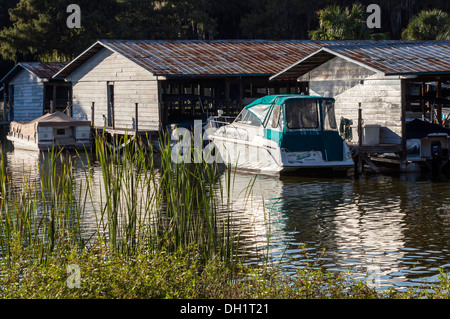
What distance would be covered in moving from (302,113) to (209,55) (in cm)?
1302

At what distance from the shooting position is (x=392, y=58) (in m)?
24.1

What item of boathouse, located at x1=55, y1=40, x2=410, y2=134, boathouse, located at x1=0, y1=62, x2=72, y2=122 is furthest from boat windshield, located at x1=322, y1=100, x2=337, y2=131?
boathouse, located at x1=0, y1=62, x2=72, y2=122

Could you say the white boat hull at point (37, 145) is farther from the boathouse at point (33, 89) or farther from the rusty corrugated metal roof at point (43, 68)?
the rusty corrugated metal roof at point (43, 68)

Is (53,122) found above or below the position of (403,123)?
above

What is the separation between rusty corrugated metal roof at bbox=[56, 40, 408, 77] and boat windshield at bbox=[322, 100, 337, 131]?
9.56 meters

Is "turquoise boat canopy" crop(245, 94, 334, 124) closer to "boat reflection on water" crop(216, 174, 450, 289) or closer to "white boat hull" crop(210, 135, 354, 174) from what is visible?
"white boat hull" crop(210, 135, 354, 174)

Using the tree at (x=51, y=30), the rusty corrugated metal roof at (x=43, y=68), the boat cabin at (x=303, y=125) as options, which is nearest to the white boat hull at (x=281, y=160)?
the boat cabin at (x=303, y=125)

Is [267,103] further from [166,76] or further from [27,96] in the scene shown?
[27,96]

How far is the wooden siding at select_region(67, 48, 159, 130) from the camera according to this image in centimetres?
3312

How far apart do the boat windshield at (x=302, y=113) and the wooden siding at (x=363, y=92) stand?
2.81 m

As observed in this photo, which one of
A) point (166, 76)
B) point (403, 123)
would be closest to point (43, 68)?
point (166, 76)

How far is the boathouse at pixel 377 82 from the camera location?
76.4 ft
